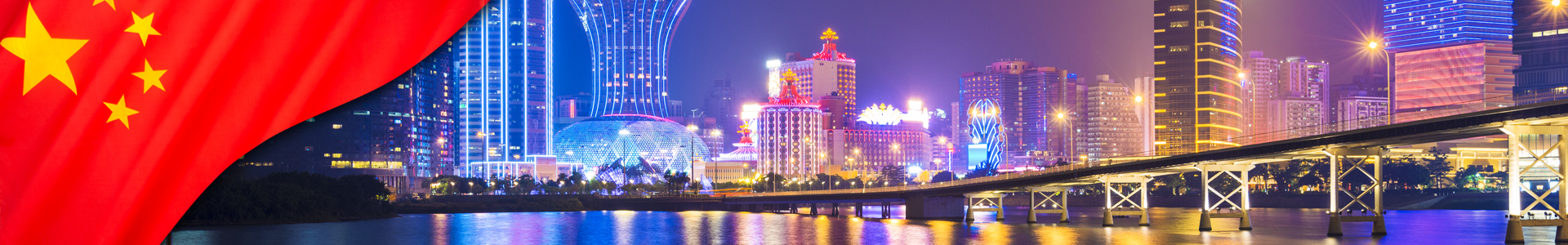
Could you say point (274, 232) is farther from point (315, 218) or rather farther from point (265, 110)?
point (265, 110)

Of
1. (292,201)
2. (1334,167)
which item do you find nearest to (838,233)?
(1334,167)

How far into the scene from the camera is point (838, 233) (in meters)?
87.6

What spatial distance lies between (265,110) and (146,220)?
5.80ft

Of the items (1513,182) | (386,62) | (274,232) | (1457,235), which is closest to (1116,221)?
(1457,235)

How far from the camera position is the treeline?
9031cm

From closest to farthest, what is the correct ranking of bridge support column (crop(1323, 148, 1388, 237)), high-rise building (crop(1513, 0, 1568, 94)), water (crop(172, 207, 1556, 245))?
1. bridge support column (crop(1323, 148, 1388, 237))
2. water (crop(172, 207, 1556, 245))
3. high-rise building (crop(1513, 0, 1568, 94))

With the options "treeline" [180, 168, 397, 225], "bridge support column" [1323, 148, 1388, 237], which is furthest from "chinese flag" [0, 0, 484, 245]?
"treeline" [180, 168, 397, 225]

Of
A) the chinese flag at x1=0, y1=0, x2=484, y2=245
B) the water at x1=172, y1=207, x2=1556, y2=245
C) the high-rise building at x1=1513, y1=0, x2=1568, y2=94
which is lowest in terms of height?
the water at x1=172, y1=207, x2=1556, y2=245

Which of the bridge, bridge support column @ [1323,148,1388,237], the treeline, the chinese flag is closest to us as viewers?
the chinese flag

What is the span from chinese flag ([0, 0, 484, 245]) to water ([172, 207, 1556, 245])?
57.6 meters

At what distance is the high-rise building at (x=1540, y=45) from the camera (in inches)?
7136

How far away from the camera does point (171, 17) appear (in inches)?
536

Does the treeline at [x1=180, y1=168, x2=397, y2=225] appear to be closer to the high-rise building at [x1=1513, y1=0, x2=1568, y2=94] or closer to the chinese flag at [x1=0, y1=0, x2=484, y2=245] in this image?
the chinese flag at [x1=0, y1=0, x2=484, y2=245]

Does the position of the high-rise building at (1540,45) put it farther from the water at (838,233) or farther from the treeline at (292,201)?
the treeline at (292,201)
